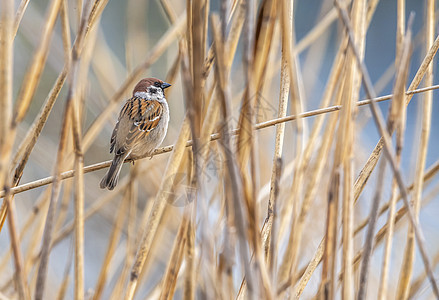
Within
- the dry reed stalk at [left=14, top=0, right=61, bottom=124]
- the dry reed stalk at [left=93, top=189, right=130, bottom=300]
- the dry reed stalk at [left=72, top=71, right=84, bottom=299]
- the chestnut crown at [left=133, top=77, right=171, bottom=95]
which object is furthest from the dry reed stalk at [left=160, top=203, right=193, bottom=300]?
the chestnut crown at [left=133, top=77, right=171, bottom=95]

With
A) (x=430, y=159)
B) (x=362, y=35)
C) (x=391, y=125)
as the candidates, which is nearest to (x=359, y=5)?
(x=362, y=35)

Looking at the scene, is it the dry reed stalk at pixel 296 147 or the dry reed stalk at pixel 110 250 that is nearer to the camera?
the dry reed stalk at pixel 296 147

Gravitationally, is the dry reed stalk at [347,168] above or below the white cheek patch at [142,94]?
below

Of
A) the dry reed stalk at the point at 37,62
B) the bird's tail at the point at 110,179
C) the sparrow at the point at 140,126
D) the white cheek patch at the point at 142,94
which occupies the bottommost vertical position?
the dry reed stalk at the point at 37,62

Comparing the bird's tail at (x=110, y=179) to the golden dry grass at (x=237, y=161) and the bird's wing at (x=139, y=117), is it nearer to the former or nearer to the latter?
the bird's wing at (x=139, y=117)

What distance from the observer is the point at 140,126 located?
7.30 feet

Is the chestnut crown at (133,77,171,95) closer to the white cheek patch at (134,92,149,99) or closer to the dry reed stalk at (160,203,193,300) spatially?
the white cheek patch at (134,92,149,99)

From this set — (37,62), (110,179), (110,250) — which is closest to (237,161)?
(37,62)

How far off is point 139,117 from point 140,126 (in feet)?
0.19

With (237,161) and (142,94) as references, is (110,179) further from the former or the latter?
(237,161)

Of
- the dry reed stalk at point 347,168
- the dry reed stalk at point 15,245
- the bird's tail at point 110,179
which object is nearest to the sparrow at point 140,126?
the bird's tail at point 110,179

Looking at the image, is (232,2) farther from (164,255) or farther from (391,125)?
(164,255)

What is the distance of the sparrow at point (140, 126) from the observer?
2.08 m

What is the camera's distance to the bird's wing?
7.06ft
